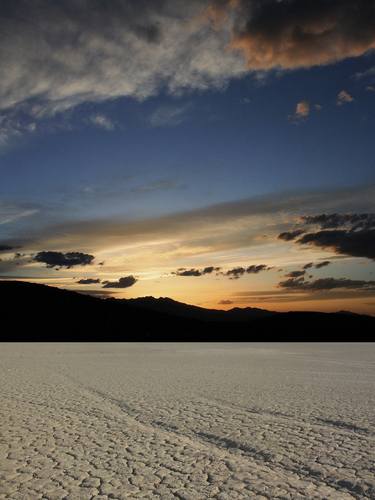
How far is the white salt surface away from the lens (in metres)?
4.62

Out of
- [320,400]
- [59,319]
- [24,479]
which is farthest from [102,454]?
[59,319]

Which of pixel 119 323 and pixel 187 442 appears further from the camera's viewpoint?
pixel 119 323

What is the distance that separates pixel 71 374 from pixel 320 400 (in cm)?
837

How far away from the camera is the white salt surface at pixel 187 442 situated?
462 centimetres

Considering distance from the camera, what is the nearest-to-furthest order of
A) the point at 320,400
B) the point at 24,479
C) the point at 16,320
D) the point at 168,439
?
the point at 24,479 → the point at 168,439 → the point at 320,400 → the point at 16,320

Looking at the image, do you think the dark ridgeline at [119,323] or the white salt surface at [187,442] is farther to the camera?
the dark ridgeline at [119,323]

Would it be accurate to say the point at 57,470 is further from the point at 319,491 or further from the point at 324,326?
the point at 324,326

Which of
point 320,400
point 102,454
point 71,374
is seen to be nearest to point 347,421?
point 320,400

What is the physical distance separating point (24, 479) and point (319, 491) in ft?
9.19

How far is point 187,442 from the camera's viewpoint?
6277 mm

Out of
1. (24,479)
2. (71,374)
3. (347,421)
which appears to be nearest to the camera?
(24,479)

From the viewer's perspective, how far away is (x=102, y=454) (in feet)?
18.8

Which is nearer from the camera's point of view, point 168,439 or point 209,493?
point 209,493

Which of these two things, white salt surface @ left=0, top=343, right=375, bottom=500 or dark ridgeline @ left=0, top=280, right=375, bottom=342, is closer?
white salt surface @ left=0, top=343, right=375, bottom=500
